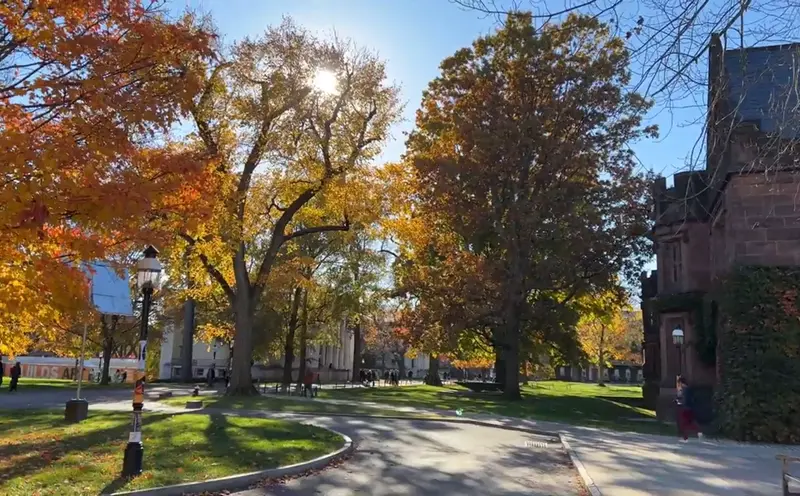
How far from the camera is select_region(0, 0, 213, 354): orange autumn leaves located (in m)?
8.67

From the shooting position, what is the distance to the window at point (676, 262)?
29.3 m

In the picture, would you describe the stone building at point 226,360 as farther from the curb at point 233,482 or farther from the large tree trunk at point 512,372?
the curb at point 233,482

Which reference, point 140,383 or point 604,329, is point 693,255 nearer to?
point 140,383

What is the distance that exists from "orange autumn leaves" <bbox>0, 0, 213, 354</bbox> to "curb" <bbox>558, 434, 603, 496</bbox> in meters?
8.06

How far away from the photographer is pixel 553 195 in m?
32.5

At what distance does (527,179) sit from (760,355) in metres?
16.7

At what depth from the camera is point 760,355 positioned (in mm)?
19703

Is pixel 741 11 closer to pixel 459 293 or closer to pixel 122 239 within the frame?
pixel 122 239

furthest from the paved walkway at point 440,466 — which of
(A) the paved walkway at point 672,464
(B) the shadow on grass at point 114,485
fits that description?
(B) the shadow on grass at point 114,485

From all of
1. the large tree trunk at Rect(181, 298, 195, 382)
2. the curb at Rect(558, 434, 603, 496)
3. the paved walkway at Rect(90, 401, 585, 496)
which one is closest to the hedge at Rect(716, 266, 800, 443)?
the paved walkway at Rect(90, 401, 585, 496)

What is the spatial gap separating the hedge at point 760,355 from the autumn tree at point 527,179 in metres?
11.9

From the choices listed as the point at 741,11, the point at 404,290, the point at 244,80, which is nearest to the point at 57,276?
the point at 741,11

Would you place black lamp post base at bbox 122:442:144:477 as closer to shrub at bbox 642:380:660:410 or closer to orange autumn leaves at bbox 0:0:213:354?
orange autumn leaves at bbox 0:0:213:354

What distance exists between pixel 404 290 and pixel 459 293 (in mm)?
4643
